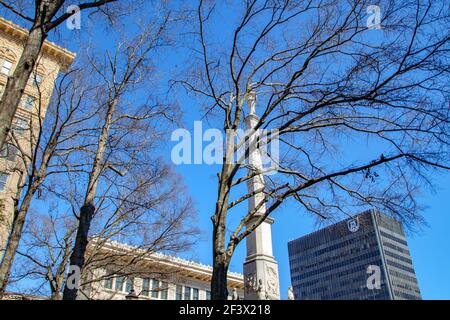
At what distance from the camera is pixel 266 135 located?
7.65 metres

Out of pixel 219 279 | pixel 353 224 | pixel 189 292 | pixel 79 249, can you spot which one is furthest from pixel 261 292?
pixel 189 292

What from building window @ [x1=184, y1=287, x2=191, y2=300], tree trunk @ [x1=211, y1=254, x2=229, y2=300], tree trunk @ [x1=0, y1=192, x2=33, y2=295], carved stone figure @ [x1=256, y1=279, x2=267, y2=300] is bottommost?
tree trunk @ [x1=211, y1=254, x2=229, y2=300]

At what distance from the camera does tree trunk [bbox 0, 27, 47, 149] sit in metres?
4.18

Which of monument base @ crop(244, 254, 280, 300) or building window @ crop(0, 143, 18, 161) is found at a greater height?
building window @ crop(0, 143, 18, 161)

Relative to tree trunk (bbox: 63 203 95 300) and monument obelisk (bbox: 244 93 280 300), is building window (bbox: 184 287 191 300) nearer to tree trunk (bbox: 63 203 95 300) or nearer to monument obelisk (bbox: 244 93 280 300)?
monument obelisk (bbox: 244 93 280 300)

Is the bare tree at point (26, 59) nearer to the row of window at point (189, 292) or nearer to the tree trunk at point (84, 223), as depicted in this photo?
the tree trunk at point (84, 223)

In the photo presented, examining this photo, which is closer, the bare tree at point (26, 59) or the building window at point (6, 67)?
the bare tree at point (26, 59)

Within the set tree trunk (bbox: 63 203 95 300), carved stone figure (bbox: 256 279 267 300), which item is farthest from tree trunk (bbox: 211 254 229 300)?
carved stone figure (bbox: 256 279 267 300)

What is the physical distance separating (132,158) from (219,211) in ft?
16.6

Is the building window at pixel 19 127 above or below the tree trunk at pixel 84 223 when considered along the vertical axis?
above

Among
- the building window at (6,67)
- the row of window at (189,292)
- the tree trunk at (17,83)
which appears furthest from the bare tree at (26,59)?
the row of window at (189,292)

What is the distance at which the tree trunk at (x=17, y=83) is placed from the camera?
4.18m
